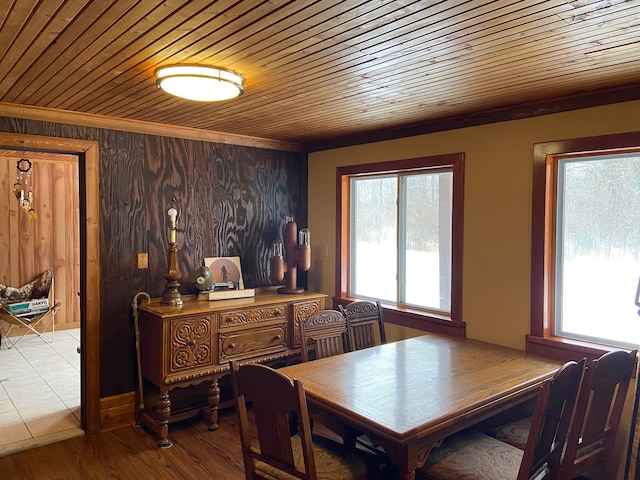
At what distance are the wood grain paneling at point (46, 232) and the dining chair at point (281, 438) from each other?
517cm

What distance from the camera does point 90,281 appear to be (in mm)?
3369

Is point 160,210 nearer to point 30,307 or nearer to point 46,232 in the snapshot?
point 30,307

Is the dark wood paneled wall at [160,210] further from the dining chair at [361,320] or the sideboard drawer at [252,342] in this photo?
the dining chair at [361,320]

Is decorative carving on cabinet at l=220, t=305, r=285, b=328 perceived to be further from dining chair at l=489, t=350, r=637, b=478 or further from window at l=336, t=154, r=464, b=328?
dining chair at l=489, t=350, r=637, b=478

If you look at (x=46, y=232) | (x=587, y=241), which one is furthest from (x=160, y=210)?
(x=46, y=232)

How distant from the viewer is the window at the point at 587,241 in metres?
2.66

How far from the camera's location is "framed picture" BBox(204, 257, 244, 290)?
392 centimetres

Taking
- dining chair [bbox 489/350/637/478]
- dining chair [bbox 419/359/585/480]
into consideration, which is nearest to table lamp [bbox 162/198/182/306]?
dining chair [bbox 419/359/585/480]

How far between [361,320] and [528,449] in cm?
162

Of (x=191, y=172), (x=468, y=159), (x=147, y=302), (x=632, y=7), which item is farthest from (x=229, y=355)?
(x=632, y=7)

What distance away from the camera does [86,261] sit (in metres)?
3.36

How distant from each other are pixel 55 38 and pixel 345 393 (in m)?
1.90

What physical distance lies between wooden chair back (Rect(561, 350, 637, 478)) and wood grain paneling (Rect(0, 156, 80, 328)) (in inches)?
240

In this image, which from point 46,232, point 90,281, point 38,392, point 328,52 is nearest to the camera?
point 328,52
